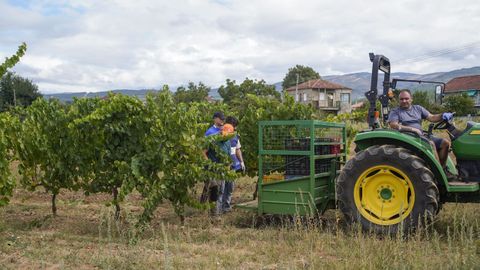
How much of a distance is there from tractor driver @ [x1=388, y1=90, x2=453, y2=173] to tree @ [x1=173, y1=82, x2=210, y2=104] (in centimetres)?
4363

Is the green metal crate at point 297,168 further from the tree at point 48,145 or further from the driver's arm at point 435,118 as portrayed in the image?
the tree at point 48,145

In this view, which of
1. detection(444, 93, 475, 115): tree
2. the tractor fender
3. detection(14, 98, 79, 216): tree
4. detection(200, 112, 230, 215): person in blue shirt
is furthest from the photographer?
detection(444, 93, 475, 115): tree

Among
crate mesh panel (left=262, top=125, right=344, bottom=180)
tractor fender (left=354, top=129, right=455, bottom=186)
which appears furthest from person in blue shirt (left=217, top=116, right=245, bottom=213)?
tractor fender (left=354, top=129, right=455, bottom=186)

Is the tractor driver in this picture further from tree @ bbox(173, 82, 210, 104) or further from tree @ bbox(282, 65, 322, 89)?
tree @ bbox(282, 65, 322, 89)

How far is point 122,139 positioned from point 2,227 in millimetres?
1921

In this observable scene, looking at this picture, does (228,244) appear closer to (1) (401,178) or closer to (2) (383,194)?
(2) (383,194)

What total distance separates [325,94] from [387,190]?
6639cm

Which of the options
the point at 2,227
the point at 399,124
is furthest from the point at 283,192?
the point at 2,227

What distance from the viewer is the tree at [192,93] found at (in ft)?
168

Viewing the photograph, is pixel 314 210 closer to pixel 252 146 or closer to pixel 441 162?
pixel 441 162

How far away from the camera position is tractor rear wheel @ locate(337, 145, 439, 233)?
18.9 feet

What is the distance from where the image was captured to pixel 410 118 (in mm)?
6371

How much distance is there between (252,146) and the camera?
374 inches

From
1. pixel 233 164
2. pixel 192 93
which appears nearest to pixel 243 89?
pixel 192 93
